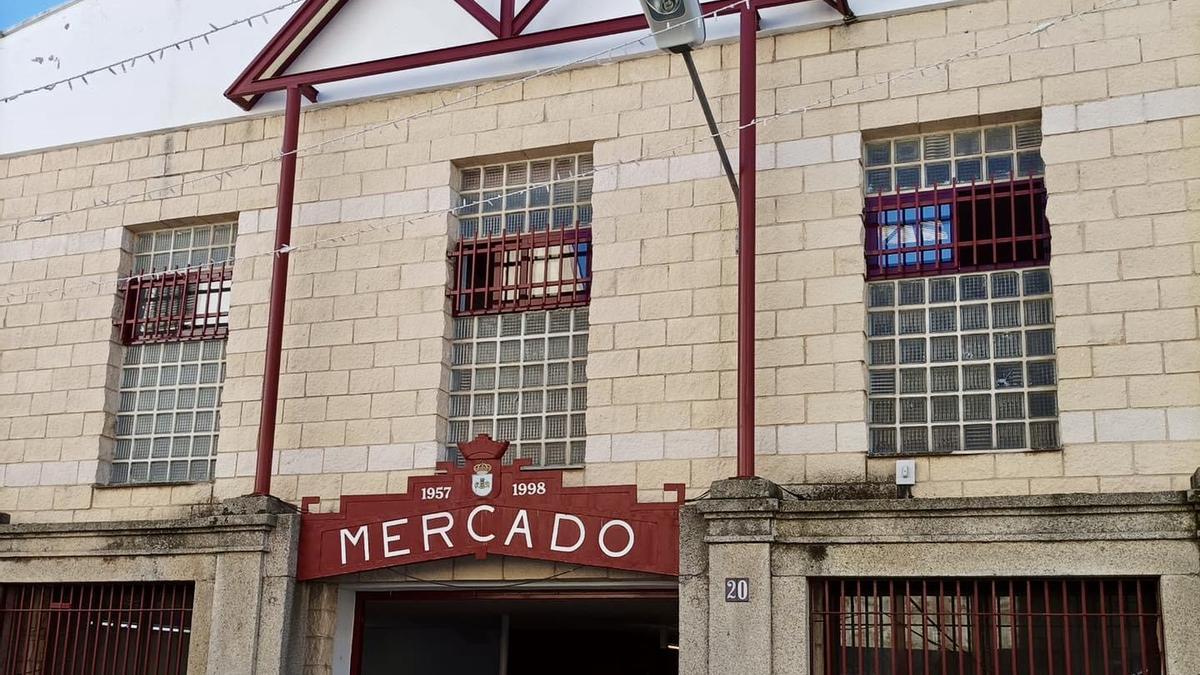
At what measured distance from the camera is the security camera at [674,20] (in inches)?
415

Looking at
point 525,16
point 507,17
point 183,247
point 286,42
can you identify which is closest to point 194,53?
point 286,42

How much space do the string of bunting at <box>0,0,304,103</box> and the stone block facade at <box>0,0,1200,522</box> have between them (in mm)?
938

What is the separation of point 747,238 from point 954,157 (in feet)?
7.39

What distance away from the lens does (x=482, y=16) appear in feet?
50.2

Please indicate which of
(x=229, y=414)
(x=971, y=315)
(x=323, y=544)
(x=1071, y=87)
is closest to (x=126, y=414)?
(x=229, y=414)

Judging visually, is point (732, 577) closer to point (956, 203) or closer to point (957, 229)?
point (957, 229)

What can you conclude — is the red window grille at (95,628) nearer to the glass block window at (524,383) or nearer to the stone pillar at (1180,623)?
the glass block window at (524,383)

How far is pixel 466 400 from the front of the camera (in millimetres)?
14938

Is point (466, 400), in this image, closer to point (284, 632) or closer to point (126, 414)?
point (284, 632)

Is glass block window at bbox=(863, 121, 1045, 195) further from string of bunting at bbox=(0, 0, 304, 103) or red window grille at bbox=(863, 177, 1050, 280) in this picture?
string of bunting at bbox=(0, 0, 304, 103)

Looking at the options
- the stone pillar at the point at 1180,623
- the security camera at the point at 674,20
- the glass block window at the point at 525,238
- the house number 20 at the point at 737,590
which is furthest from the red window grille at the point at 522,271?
the stone pillar at the point at 1180,623

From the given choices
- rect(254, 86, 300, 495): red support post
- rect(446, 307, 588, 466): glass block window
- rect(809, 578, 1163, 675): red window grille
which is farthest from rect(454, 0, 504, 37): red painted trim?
rect(809, 578, 1163, 675): red window grille

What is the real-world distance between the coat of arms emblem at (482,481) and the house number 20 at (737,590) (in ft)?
8.28

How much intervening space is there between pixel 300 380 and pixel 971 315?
6978 millimetres
